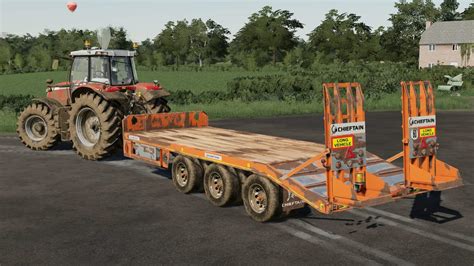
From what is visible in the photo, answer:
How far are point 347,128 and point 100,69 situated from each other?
24.6 ft

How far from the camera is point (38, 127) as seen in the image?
43.2ft

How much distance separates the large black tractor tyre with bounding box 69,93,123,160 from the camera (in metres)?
10.9

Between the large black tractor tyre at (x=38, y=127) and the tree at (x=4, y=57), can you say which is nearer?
the large black tractor tyre at (x=38, y=127)

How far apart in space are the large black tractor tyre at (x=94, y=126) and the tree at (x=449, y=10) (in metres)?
108

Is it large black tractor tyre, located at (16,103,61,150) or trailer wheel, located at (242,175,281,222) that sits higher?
large black tractor tyre, located at (16,103,61,150)

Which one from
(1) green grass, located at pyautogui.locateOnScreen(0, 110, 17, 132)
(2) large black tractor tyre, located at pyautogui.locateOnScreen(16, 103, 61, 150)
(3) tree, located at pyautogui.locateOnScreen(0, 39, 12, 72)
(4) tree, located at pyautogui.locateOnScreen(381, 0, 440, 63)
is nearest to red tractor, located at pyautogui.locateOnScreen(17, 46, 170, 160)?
(2) large black tractor tyre, located at pyautogui.locateOnScreen(16, 103, 61, 150)

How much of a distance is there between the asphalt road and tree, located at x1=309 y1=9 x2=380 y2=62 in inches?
3188

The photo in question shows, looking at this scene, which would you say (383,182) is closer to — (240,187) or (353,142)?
(353,142)

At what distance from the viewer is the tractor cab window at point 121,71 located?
39.4ft

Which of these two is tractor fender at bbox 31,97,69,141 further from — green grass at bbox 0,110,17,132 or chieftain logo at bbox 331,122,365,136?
chieftain logo at bbox 331,122,365,136

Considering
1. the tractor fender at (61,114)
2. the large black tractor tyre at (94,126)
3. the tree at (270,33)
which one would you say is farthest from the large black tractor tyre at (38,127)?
the tree at (270,33)

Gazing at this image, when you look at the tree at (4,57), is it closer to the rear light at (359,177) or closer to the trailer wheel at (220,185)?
the trailer wheel at (220,185)

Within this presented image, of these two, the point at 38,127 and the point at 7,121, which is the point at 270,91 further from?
the point at 38,127

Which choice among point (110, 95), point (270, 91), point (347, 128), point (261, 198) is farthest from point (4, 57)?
point (347, 128)
